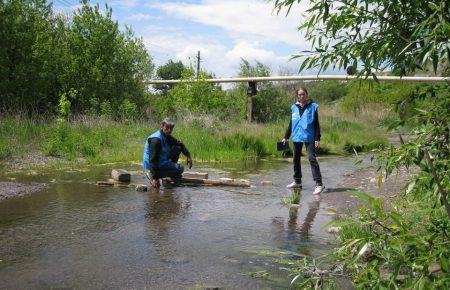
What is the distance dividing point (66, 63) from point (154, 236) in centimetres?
1372

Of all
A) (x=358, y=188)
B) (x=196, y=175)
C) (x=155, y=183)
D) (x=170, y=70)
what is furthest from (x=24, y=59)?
(x=170, y=70)

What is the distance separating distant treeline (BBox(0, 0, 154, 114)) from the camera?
1600 cm

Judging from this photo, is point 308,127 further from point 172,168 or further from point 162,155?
point 162,155

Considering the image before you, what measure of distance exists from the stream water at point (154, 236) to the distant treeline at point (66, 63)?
7.63 metres

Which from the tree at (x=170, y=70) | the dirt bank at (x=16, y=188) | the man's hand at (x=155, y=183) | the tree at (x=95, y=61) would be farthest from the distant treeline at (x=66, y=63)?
the tree at (x=170, y=70)

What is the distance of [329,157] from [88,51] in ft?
31.3

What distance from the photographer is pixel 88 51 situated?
1828 cm

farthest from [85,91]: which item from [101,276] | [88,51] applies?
[101,276]

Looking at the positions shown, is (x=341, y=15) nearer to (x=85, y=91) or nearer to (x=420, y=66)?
(x=420, y=66)

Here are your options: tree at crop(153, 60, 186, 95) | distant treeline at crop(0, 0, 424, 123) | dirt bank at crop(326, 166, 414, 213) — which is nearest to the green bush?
distant treeline at crop(0, 0, 424, 123)

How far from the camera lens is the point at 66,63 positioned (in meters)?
18.1

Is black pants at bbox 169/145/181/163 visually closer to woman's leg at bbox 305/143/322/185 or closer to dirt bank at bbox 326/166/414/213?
woman's leg at bbox 305/143/322/185

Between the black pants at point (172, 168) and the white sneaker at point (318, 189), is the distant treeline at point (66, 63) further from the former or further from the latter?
the white sneaker at point (318, 189)

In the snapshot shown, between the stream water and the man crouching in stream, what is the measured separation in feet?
1.36
